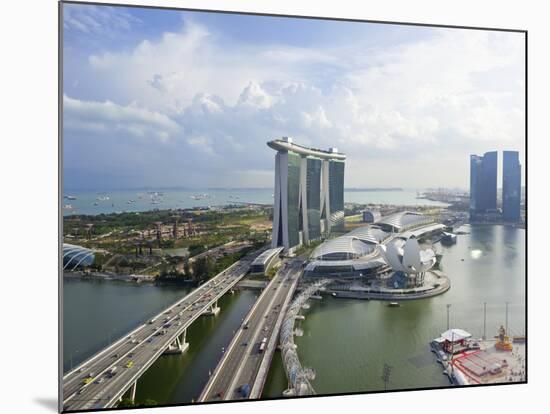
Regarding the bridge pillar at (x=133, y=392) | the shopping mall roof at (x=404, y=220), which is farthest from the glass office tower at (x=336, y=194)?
the bridge pillar at (x=133, y=392)

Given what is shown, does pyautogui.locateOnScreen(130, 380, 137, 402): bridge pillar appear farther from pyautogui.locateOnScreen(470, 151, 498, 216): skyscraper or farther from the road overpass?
pyautogui.locateOnScreen(470, 151, 498, 216): skyscraper

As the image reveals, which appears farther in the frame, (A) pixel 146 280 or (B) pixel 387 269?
(B) pixel 387 269

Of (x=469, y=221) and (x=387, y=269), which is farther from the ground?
(x=469, y=221)

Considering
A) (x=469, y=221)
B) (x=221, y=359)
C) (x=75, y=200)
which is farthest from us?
(x=469, y=221)

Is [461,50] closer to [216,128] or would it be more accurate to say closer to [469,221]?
[469,221]

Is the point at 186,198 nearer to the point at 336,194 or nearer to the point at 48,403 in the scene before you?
the point at 336,194

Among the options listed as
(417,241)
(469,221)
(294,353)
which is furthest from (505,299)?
(294,353)

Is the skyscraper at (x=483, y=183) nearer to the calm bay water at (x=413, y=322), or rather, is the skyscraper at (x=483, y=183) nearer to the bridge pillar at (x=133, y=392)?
the calm bay water at (x=413, y=322)
